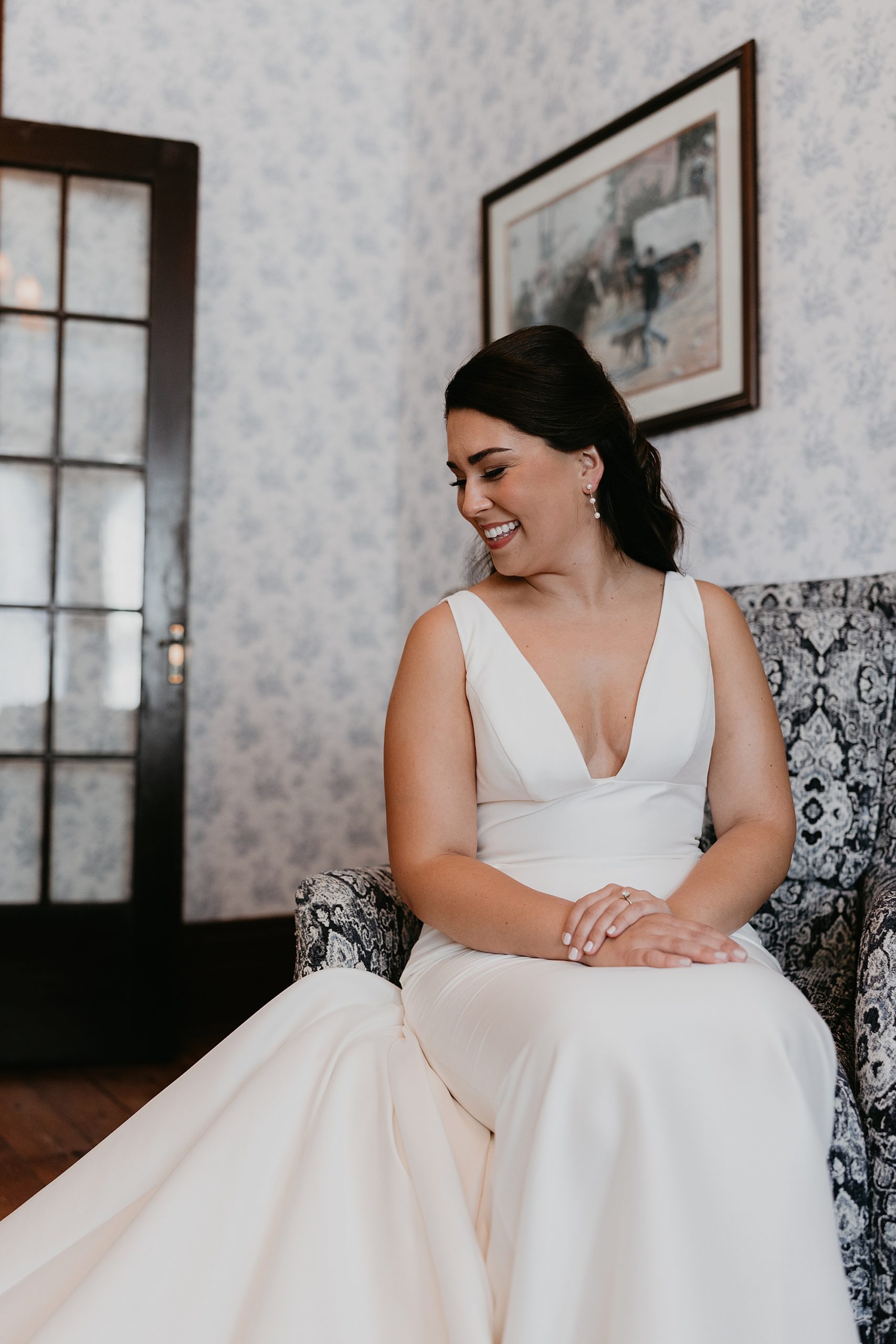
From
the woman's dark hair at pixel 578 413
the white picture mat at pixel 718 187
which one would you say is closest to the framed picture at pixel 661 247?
the white picture mat at pixel 718 187

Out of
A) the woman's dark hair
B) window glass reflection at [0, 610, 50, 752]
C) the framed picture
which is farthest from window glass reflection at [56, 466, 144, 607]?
the woman's dark hair

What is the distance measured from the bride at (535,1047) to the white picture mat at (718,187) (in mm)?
755

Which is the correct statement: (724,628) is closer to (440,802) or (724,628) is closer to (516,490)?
(516,490)

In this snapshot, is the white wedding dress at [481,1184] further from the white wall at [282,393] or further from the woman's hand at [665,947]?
the white wall at [282,393]

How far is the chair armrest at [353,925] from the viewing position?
157cm

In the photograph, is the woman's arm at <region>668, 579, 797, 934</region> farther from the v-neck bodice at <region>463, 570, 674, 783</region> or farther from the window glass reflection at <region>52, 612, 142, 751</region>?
the window glass reflection at <region>52, 612, 142, 751</region>

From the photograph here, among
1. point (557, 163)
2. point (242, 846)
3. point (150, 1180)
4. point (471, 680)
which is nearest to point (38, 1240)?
point (150, 1180)

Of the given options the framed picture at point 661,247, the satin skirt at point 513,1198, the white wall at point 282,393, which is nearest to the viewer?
the satin skirt at point 513,1198

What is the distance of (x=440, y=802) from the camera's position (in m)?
1.57

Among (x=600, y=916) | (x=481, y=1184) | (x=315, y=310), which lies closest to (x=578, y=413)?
(x=600, y=916)

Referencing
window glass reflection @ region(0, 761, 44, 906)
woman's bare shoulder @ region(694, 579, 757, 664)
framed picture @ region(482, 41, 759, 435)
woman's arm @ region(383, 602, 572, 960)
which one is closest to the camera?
woman's arm @ region(383, 602, 572, 960)

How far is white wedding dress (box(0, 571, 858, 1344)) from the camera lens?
1.04 m

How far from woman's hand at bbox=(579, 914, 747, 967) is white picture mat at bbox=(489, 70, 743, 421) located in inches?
57.3

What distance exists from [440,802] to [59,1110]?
1556mm
